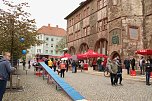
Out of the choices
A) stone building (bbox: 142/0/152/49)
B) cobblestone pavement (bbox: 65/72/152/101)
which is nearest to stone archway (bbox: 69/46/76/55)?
stone building (bbox: 142/0/152/49)

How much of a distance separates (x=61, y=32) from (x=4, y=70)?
82.6 metres

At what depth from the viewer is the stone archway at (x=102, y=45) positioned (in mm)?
34250

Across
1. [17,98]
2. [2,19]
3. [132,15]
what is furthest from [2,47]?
Result: [132,15]

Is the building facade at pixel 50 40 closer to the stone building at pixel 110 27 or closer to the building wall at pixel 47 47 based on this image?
the building wall at pixel 47 47

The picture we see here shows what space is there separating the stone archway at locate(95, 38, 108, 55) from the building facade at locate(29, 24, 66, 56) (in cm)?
4929

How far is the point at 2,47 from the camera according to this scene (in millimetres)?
21266

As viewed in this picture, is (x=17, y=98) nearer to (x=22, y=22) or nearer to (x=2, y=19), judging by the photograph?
(x=2, y=19)

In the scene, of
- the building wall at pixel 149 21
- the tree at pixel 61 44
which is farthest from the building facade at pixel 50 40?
the building wall at pixel 149 21

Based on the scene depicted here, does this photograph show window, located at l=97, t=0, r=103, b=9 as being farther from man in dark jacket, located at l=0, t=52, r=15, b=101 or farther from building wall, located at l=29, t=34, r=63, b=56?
building wall, located at l=29, t=34, r=63, b=56

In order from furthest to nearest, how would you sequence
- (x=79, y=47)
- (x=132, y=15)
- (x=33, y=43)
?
(x=79, y=47)
(x=132, y=15)
(x=33, y=43)

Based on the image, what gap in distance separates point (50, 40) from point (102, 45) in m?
53.2

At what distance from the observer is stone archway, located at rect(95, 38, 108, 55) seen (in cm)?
3425

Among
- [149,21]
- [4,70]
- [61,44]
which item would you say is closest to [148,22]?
[149,21]

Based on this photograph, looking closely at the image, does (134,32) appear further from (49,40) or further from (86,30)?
(49,40)
